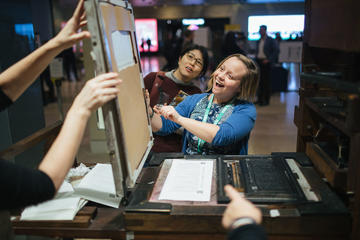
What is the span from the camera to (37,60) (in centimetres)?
A: 126

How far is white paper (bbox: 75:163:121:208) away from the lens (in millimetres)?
1283

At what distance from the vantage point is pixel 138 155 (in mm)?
1388

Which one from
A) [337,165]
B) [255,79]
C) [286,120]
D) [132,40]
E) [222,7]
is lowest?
[286,120]

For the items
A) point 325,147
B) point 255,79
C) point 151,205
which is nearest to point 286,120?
point 255,79

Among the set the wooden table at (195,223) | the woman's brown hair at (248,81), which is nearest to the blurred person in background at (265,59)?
the woman's brown hair at (248,81)

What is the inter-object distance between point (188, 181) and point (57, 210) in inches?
21.3

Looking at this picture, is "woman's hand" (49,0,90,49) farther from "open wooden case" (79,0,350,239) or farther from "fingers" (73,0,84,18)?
"open wooden case" (79,0,350,239)

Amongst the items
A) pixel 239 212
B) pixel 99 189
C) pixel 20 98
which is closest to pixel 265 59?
pixel 20 98

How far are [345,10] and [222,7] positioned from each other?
1127cm

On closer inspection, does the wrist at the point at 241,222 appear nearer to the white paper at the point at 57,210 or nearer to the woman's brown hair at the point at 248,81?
the white paper at the point at 57,210

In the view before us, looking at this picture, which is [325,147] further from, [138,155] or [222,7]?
[222,7]

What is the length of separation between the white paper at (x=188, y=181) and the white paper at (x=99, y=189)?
0.68ft

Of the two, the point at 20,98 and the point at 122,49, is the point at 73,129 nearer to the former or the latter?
the point at 122,49

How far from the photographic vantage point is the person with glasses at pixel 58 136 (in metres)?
0.87
